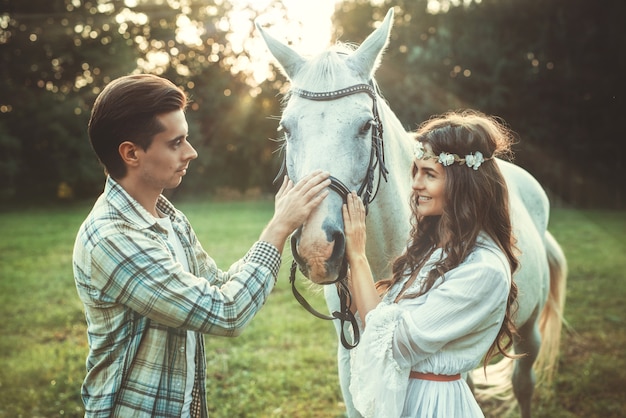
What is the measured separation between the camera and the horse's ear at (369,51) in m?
2.29

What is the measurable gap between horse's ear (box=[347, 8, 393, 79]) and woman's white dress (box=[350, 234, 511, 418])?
0.98 m

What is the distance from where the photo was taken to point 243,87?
25578mm

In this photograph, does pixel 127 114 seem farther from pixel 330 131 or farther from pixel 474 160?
pixel 474 160

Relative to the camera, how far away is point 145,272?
161 cm

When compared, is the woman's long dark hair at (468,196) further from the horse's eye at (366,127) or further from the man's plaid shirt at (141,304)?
the man's plaid shirt at (141,304)

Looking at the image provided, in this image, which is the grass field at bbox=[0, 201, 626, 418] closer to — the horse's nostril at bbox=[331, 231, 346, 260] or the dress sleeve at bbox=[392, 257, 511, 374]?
the horse's nostril at bbox=[331, 231, 346, 260]

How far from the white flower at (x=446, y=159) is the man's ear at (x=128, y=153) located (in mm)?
1141

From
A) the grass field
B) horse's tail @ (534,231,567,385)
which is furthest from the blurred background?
horse's tail @ (534,231,567,385)

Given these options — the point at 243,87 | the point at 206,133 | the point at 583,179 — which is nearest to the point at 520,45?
the point at 583,179

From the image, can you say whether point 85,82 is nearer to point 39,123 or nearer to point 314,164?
point 39,123

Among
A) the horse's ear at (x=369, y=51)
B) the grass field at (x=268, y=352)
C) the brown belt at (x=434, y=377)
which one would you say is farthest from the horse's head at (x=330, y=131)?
the grass field at (x=268, y=352)

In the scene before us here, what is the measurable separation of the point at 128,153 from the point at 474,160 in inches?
50.8

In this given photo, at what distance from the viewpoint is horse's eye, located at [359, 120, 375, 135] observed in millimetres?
2107

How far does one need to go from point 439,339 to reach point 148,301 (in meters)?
1.00
